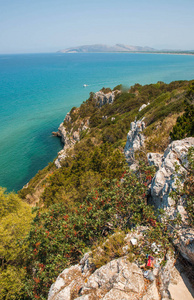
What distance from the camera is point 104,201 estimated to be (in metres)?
10.7

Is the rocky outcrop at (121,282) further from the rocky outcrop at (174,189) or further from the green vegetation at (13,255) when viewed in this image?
the green vegetation at (13,255)

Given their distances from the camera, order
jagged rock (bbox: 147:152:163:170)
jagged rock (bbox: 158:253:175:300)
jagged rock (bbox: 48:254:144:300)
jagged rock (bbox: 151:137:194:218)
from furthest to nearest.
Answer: jagged rock (bbox: 147:152:163:170)
jagged rock (bbox: 151:137:194:218)
jagged rock (bbox: 48:254:144:300)
jagged rock (bbox: 158:253:175:300)

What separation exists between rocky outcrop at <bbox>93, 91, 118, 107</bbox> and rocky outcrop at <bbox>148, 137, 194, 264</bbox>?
5197cm

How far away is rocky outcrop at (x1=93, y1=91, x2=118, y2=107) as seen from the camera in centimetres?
6072

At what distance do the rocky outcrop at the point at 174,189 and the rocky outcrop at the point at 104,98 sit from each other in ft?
170

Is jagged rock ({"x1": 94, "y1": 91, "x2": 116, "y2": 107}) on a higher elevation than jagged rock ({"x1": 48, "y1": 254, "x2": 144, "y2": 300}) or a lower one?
higher

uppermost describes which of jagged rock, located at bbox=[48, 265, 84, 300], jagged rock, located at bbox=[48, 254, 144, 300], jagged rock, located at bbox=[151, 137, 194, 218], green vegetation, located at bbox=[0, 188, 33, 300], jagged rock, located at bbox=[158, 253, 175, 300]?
jagged rock, located at bbox=[151, 137, 194, 218]

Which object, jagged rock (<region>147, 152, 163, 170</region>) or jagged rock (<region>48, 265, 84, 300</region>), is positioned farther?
jagged rock (<region>147, 152, 163, 170</region>)

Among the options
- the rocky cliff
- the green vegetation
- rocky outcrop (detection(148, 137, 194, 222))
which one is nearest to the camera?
the rocky cliff

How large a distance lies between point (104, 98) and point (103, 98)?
0.37 meters

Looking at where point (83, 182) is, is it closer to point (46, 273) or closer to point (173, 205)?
point (46, 273)

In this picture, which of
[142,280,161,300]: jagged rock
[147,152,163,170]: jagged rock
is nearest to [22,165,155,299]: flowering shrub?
[147,152,163,170]: jagged rock

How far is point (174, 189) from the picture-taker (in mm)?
7879

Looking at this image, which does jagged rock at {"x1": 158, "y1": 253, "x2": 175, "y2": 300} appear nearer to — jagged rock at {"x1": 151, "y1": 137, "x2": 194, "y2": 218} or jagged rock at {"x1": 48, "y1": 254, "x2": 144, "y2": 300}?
jagged rock at {"x1": 48, "y1": 254, "x2": 144, "y2": 300}
